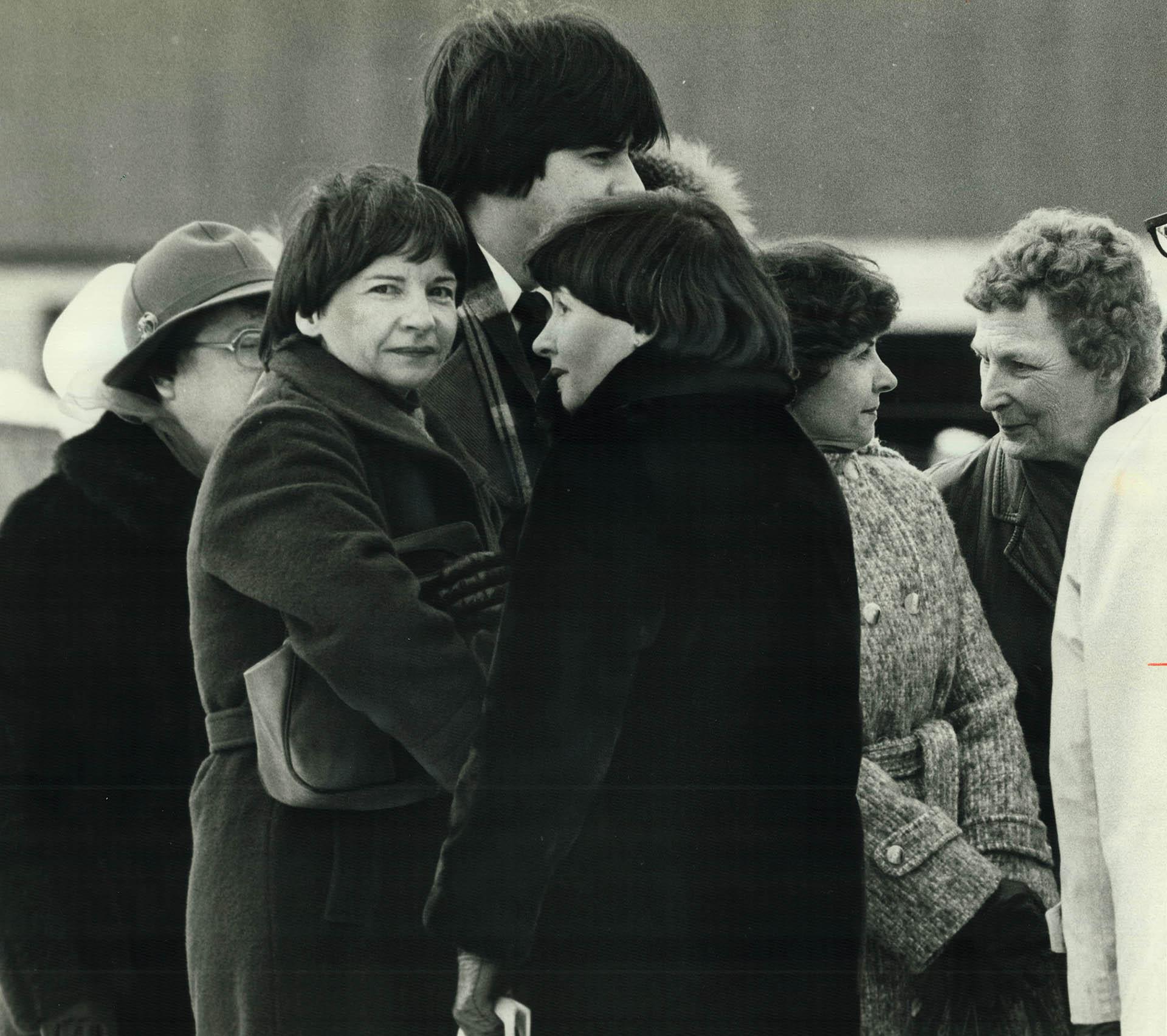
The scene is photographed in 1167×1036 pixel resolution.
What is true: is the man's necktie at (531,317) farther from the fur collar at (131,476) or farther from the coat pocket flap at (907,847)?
the coat pocket flap at (907,847)

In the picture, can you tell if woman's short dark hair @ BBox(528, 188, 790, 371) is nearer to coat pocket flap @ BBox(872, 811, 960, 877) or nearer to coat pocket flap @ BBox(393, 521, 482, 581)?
coat pocket flap @ BBox(393, 521, 482, 581)

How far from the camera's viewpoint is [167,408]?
221cm

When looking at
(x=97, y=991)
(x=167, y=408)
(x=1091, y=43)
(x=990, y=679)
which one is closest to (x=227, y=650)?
(x=167, y=408)

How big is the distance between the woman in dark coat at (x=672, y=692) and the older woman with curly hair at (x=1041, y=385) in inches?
11.6

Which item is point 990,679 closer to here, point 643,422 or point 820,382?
point 820,382

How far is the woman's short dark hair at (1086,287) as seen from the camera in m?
2.27

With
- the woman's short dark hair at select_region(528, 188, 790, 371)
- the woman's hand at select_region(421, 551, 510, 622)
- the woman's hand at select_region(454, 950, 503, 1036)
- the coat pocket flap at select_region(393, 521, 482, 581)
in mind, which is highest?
the woman's short dark hair at select_region(528, 188, 790, 371)

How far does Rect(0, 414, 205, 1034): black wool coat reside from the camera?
7.22 feet

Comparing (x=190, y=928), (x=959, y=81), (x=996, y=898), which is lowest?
(x=190, y=928)

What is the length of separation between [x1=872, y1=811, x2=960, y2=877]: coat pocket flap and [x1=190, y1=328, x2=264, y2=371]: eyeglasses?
1.22 meters

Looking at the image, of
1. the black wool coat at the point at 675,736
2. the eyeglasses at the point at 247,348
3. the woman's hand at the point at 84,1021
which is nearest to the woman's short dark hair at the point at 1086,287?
the black wool coat at the point at 675,736

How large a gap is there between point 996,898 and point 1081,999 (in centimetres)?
22

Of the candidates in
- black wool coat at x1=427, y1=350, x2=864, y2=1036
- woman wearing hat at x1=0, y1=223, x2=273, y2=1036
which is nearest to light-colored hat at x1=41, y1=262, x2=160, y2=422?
woman wearing hat at x1=0, y1=223, x2=273, y2=1036

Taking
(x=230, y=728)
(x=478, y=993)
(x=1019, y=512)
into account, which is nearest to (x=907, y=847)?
(x=1019, y=512)
